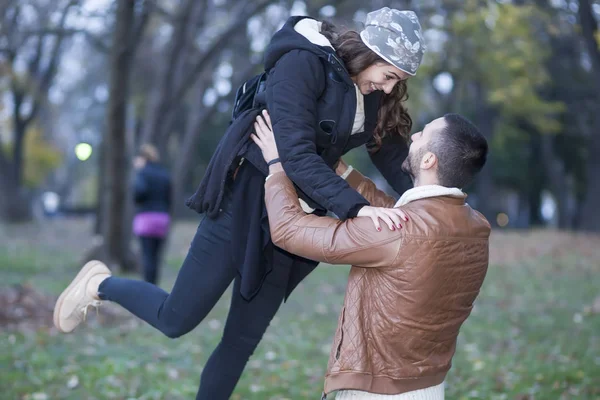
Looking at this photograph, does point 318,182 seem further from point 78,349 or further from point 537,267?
point 537,267

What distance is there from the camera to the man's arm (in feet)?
11.4

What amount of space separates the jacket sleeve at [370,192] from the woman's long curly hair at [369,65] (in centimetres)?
23

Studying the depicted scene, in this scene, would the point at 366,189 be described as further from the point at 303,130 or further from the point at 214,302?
the point at 214,302

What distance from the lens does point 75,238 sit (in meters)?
22.1

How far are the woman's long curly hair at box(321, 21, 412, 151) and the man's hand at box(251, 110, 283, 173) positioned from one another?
17.2 inches

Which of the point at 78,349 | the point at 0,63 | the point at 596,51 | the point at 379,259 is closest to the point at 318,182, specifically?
the point at 379,259

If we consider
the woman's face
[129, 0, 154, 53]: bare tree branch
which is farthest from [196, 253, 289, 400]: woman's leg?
[129, 0, 154, 53]: bare tree branch

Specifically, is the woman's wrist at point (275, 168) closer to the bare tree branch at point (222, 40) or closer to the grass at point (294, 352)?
the grass at point (294, 352)

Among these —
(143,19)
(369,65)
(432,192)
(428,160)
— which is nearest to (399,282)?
(432,192)

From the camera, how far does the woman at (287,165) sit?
3025 mm

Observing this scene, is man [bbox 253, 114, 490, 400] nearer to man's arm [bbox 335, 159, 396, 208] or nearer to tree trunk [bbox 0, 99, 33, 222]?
man's arm [bbox 335, 159, 396, 208]

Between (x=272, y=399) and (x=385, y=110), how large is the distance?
2.51 meters

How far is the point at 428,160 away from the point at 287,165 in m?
0.57

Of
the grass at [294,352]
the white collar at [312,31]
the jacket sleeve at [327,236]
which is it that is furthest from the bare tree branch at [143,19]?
the jacket sleeve at [327,236]
